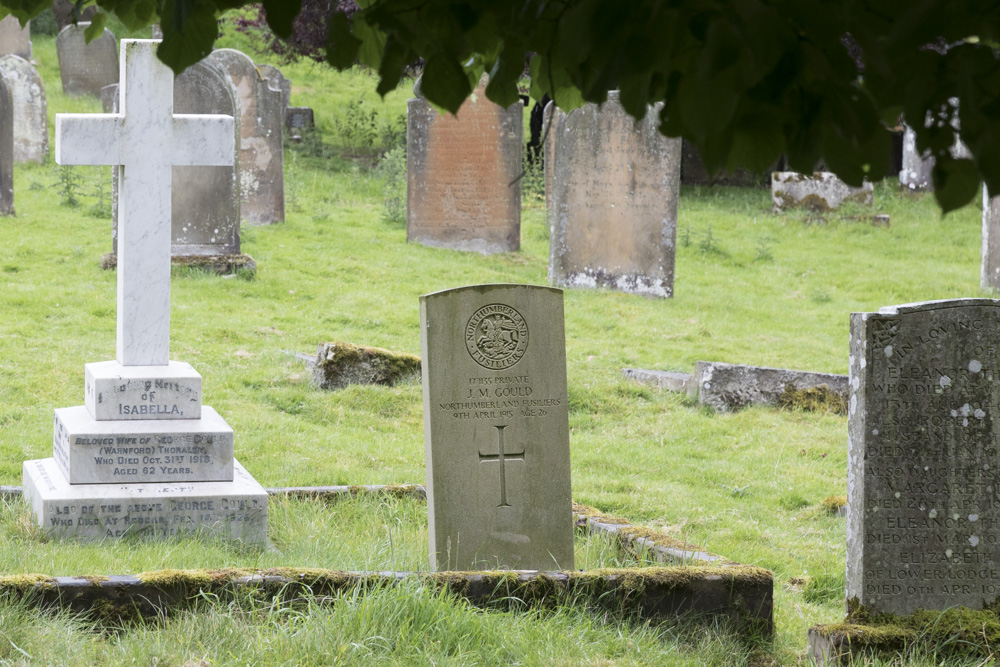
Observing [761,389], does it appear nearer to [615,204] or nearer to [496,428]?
[496,428]

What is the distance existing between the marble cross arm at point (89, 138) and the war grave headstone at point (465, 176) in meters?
8.29

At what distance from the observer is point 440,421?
16.6ft

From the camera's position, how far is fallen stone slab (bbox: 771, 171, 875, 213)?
60.2 ft

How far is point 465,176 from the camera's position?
14641 mm

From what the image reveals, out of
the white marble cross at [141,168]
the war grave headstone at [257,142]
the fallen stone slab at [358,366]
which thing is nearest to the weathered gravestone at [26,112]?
the war grave headstone at [257,142]

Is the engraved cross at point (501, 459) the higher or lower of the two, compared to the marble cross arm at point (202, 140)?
lower

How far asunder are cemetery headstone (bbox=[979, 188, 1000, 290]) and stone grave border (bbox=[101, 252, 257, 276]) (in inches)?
369

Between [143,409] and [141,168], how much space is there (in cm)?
136

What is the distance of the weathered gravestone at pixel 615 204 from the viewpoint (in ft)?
43.6

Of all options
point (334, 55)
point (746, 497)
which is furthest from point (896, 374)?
point (334, 55)

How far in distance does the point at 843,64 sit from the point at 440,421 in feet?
11.6

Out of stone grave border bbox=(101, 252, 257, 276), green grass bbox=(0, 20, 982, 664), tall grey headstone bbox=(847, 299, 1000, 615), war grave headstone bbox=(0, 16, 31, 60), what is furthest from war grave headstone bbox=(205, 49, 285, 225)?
war grave headstone bbox=(0, 16, 31, 60)

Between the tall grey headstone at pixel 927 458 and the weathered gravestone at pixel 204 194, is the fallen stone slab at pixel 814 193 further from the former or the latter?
the tall grey headstone at pixel 927 458

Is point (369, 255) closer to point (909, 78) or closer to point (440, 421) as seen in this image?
point (440, 421)
